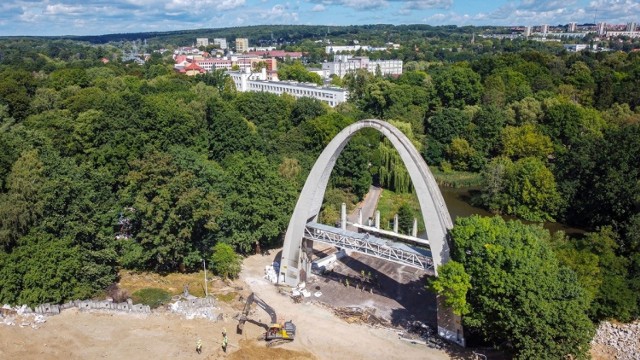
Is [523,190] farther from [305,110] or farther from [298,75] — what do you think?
[298,75]

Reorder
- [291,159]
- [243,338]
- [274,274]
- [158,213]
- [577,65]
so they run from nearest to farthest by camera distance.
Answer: [243,338], [158,213], [274,274], [291,159], [577,65]

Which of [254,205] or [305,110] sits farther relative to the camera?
[305,110]

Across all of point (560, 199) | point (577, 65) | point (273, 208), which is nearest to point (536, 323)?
point (273, 208)

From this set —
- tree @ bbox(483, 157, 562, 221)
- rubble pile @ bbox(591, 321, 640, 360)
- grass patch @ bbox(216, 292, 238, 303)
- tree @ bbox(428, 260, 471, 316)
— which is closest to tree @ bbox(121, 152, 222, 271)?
grass patch @ bbox(216, 292, 238, 303)

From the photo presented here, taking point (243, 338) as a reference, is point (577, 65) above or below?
above

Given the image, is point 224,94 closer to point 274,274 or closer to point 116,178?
point 116,178

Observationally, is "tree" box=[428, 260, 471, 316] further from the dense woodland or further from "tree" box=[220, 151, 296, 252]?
"tree" box=[220, 151, 296, 252]

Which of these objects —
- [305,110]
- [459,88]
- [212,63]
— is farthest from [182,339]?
[212,63]
